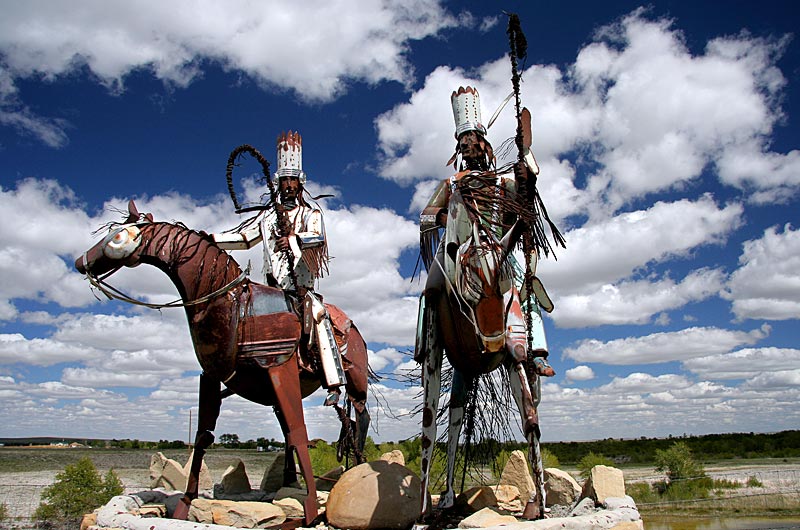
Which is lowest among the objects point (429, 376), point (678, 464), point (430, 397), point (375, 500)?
point (678, 464)

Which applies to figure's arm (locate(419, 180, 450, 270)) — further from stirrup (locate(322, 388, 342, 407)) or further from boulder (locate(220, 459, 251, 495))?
boulder (locate(220, 459, 251, 495))

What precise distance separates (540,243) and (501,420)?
2.37 meters

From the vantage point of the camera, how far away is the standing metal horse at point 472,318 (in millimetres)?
4301

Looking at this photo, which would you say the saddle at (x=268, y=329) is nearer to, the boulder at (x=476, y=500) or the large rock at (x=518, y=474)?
the boulder at (x=476, y=500)

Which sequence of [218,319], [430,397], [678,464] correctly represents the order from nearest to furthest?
[430,397], [218,319], [678,464]

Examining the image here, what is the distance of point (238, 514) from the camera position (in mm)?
5199

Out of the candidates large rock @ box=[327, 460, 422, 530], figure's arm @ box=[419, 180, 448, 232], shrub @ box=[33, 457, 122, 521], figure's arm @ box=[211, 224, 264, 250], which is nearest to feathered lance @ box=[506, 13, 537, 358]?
figure's arm @ box=[419, 180, 448, 232]

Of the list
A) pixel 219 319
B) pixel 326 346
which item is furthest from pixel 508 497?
pixel 219 319

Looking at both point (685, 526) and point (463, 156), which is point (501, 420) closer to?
point (463, 156)

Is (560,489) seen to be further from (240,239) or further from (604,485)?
(240,239)

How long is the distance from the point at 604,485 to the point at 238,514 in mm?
3337

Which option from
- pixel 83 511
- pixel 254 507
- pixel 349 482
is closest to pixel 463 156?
pixel 349 482

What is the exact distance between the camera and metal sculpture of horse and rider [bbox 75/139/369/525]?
18.0ft

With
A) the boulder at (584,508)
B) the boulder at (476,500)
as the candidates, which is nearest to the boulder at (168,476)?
the boulder at (476,500)
